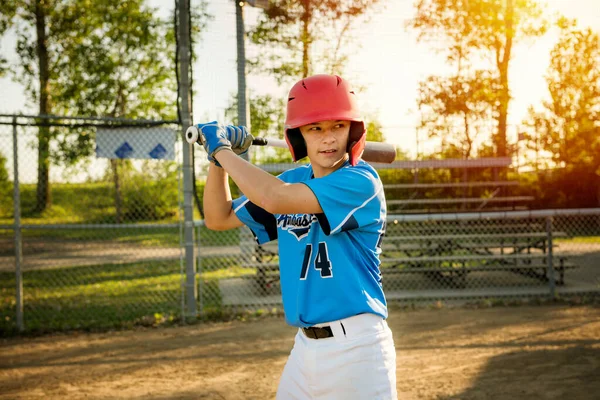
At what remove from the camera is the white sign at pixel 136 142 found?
6.21m

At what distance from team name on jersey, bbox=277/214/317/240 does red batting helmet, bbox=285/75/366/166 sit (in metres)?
0.25

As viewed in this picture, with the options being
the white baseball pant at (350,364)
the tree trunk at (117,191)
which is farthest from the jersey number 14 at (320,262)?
the tree trunk at (117,191)

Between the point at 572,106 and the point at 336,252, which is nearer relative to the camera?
the point at 336,252

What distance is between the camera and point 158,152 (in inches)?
244

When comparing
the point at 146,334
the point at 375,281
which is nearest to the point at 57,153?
the point at 146,334

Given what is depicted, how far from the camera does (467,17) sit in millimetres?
10391

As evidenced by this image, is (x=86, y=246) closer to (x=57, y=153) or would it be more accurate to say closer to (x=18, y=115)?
(x=57, y=153)

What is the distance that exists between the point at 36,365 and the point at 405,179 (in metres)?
7.03

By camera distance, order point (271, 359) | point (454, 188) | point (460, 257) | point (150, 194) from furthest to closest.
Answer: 1. point (150, 194)
2. point (454, 188)
3. point (460, 257)
4. point (271, 359)

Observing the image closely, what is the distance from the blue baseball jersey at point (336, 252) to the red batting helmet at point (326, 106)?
0.34ft

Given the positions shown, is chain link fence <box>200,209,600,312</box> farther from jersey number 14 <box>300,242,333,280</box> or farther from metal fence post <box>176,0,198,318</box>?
jersey number 14 <box>300,242,333,280</box>

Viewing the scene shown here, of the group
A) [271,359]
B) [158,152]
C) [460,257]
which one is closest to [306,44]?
[158,152]

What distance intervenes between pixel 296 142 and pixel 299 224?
31 centimetres

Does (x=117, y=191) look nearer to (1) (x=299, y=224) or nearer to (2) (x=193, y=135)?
(2) (x=193, y=135)
